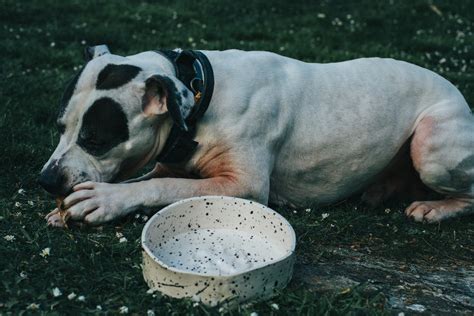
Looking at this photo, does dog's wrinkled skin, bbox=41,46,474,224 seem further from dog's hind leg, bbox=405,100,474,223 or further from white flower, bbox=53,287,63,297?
white flower, bbox=53,287,63,297

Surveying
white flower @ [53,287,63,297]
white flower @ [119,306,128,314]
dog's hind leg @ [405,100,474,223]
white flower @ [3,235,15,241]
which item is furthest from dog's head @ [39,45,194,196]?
dog's hind leg @ [405,100,474,223]

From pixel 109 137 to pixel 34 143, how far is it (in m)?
1.99

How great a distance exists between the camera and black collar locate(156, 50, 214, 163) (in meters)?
4.19

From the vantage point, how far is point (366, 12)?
1094 cm

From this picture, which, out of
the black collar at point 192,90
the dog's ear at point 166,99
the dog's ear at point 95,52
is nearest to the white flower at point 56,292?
the dog's ear at point 166,99

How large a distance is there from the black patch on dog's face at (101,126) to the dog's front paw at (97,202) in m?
0.21

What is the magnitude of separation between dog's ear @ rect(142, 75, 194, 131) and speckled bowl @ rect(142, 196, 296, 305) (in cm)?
47

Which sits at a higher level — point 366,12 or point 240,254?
point 240,254

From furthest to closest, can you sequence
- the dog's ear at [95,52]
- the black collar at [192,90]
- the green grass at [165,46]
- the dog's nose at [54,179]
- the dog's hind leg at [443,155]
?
the dog's hind leg at [443,155] < the dog's ear at [95,52] < the black collar at [192,90] < the dog's nose at [54,179] < the green grass at [165,46]

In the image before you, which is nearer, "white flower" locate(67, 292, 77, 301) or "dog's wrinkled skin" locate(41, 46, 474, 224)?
"white flower" locate(67, 292, 77, 301)

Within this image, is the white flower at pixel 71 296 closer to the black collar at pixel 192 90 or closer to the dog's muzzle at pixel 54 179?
the dog's muzzle at pixel 54 179

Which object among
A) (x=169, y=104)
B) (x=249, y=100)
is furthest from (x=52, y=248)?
(x=249, y=100)

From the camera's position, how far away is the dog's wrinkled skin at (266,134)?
3971 mm

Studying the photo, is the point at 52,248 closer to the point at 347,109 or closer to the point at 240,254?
the point at 240,254
